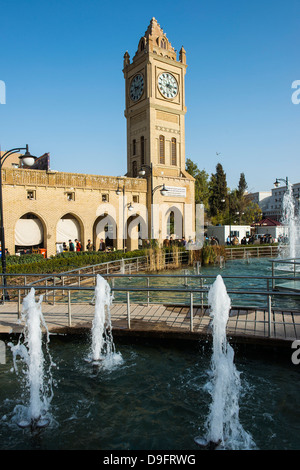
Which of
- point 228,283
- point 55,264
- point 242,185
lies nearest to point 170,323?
point 228,283

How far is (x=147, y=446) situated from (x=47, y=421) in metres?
1.61

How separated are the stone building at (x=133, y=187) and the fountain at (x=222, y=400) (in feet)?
63.5

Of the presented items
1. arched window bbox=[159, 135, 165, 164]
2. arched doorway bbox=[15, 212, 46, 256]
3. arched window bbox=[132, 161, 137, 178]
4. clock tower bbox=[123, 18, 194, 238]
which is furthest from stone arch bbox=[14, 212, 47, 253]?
arched window bbox=[159, 135, 165, 164]

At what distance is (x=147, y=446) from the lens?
467 cm

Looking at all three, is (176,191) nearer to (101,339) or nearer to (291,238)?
(291,238)

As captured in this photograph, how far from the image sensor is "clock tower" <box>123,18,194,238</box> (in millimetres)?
35969

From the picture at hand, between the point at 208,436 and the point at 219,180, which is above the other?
the point at 219,180

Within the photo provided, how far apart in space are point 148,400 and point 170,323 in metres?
2.86

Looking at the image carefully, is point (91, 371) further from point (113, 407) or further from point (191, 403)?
point (191, 403)

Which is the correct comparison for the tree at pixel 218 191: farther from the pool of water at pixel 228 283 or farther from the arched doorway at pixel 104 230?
the pool of water at pixel 228 283

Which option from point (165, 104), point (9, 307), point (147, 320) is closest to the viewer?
point (147, 320)
